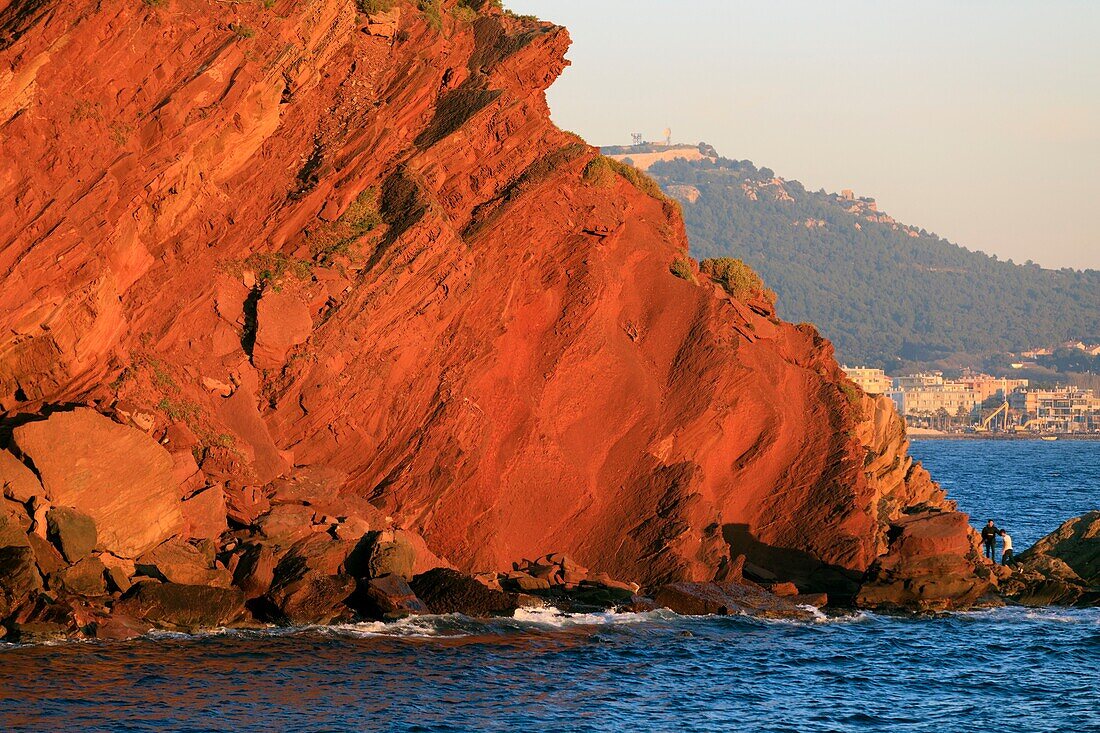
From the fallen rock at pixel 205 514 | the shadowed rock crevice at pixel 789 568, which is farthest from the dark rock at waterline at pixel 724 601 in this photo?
the fallen rock at pixel 205 514

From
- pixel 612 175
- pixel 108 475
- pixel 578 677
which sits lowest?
Result: pixel 578 677

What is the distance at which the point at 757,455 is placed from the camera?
4884 cm

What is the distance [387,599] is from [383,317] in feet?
33.2

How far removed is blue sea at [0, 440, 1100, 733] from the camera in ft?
93.5

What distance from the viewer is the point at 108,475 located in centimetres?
3591

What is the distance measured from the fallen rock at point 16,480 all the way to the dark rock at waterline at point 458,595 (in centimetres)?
977

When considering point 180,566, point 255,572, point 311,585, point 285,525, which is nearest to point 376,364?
point 285,525

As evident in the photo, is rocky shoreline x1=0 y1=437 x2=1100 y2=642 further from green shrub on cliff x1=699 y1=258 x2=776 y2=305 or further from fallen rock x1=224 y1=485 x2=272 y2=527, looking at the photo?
green shrub on cliff x1=699 y1=258 x2=776 y2=305

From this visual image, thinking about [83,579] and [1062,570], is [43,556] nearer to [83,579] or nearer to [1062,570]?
[83,579]

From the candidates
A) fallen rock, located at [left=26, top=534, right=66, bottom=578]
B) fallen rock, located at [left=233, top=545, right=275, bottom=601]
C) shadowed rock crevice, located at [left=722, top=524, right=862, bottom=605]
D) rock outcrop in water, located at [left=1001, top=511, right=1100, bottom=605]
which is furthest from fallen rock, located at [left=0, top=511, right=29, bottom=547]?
rock outcrop in water, located at [left=1001, top=511, right=1100, bottom=605]

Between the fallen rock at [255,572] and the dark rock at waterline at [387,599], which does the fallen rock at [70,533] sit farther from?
the dark rock at waterline at [387,599]

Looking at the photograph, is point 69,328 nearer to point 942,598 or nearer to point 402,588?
point 402,588

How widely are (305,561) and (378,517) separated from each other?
13.4 feet

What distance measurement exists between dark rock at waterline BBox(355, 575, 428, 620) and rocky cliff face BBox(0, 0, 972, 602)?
9.59ft
